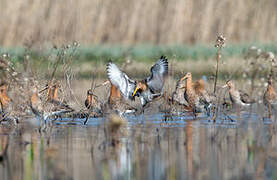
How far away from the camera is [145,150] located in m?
8.09

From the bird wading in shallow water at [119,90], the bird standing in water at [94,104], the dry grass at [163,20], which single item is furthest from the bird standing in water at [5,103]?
the dry grass at [163,20]

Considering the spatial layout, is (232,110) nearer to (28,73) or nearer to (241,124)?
(241,124)

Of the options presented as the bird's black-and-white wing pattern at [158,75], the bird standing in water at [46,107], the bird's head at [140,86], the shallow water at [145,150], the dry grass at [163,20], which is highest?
the dry grass at [163,20]

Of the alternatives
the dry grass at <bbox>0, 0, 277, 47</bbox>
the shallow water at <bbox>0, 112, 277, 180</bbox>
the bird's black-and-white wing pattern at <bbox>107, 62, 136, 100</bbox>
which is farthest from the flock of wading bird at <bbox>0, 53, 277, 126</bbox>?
the dry grass at <bbox>0, 0, 277, 47</bbox>

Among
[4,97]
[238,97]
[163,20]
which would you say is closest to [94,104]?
[4,97]

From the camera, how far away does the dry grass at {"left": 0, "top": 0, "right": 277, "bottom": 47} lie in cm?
2036

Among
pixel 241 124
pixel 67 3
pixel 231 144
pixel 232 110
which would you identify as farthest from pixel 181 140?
pixel 67 3

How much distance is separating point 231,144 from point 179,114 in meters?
3.16

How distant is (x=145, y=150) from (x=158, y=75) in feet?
13.1

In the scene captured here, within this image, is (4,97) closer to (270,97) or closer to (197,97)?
(197,97)

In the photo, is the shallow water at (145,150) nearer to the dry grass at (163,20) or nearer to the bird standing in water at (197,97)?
the bird standing in water at (197,97)

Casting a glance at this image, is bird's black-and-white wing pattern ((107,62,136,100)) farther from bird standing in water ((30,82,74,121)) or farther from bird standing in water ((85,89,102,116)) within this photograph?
bird standing in water ((30,82,74,121))

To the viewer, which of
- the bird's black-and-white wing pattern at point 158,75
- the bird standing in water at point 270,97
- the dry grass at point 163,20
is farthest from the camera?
the dry grass at point 163,20

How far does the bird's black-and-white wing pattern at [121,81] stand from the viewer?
11.7 m
